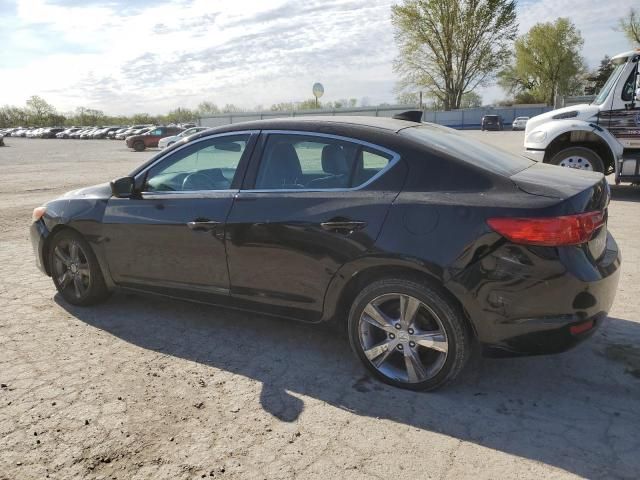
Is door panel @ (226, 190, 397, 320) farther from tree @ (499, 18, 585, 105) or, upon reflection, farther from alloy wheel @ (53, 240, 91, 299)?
tree @ (499, 18, 585, 105)

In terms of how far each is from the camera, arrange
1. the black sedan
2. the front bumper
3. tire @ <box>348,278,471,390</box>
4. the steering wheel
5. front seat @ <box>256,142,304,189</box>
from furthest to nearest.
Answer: the front bumper → the steering wheel → front seat @ <box>256,142,304,189</box> → tire @ <box>348,278,471,390</box> → the black sedan

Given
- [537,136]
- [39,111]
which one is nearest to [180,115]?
[39,111]

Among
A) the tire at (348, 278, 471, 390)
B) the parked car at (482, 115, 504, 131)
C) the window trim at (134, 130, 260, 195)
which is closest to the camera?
the tire at (348, 278, 471, 390)

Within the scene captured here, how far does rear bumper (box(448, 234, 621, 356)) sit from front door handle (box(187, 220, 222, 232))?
1.72m

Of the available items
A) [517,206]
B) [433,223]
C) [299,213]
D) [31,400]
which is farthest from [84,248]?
[517,206]

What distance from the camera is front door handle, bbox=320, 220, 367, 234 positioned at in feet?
10.3

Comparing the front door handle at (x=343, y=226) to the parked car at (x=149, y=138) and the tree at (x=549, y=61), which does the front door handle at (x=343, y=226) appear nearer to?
the parked car at (x=149, y=138)

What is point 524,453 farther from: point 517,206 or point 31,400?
point 31,400

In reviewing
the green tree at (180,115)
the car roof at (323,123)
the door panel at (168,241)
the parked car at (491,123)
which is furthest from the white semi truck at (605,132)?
the green tree at (180,115)

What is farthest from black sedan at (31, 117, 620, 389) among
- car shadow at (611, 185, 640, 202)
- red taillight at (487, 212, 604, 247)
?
car shadow at (611, 185, 640, 202)

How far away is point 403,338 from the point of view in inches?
125

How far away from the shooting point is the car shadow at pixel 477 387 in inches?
→ 106

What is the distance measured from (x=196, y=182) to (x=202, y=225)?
17.1 inches

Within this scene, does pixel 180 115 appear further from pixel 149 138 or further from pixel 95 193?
pixel 95 193
